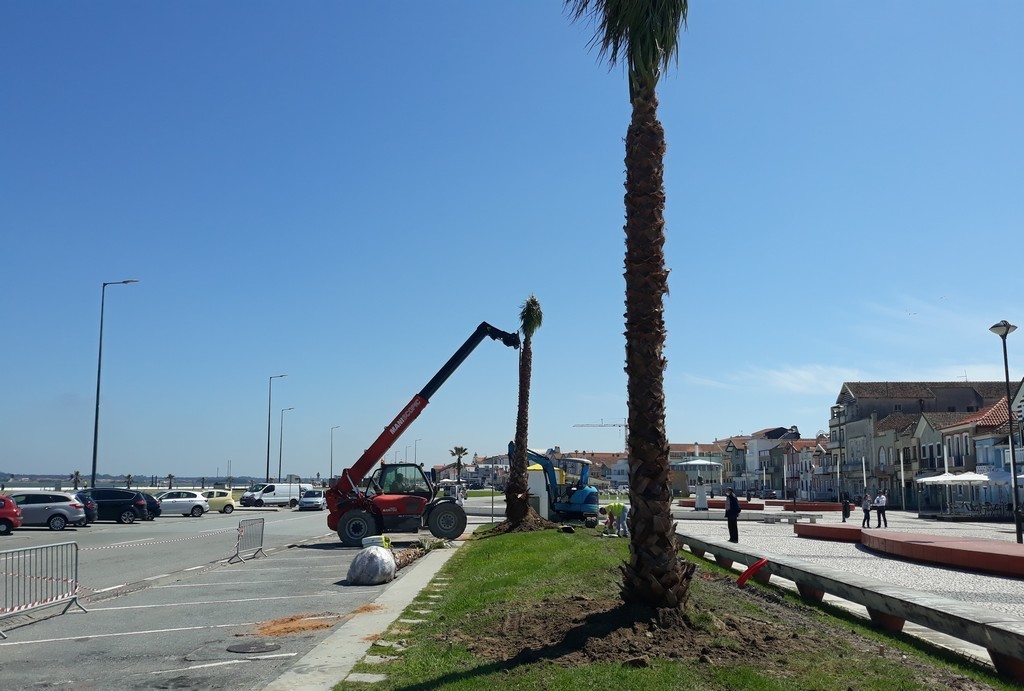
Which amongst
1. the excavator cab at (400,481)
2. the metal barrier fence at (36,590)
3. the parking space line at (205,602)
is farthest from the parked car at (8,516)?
the parking space line at (205,602)

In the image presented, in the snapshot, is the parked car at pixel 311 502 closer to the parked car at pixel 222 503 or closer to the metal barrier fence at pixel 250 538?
the parked car at pixel 222 503

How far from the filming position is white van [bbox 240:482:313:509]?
213 feet

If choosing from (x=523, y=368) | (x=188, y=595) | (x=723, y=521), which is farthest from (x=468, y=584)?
(x=723, y=521)

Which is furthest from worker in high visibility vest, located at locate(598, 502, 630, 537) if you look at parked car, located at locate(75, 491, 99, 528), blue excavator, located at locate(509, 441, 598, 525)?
parked car, located at locate(75, 491, 99, 528)

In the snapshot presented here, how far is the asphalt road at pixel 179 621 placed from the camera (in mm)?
8852

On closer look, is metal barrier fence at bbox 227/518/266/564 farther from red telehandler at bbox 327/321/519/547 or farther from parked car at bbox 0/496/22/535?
parked car at bbox 0/496/22/535

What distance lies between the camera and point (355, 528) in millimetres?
25594

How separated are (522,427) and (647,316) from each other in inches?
792

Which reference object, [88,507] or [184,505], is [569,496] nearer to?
[88,507]

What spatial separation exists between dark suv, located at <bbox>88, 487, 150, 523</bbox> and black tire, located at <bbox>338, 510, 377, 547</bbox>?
21.4 meters

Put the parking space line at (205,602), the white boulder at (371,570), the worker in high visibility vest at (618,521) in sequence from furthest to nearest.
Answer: the worker in high visibility vest at (618,521), the white boulder at (371,570), the parking space line at (205,602)

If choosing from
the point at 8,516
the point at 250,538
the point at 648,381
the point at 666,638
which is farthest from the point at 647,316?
the point at 8,516

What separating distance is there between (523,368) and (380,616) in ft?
61.7

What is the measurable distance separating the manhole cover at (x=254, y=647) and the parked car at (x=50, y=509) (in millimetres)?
29415
